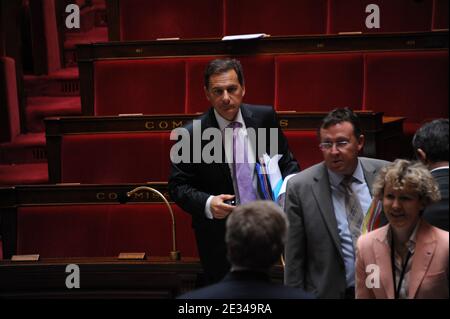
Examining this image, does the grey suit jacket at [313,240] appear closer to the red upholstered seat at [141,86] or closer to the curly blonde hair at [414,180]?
the curly blonde hair at [414,180]

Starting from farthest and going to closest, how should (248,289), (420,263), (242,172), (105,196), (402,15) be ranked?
Answer: (402,15), (105,196), (242,172), (420,263), (248,289)

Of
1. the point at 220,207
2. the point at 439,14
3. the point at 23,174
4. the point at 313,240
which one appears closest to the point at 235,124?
the point at 220,207

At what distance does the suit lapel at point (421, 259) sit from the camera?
0.79 m

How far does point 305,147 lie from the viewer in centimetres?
146

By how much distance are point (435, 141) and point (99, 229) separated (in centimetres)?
71

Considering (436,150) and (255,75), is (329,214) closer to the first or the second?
(436,150)

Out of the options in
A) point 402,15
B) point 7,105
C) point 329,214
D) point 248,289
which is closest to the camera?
point 248,289

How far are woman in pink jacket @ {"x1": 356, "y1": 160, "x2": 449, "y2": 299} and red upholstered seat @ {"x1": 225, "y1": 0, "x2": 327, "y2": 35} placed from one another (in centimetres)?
104

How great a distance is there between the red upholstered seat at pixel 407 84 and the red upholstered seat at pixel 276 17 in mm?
244

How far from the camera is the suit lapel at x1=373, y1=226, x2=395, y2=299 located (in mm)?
806

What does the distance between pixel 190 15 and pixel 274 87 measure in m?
0.32

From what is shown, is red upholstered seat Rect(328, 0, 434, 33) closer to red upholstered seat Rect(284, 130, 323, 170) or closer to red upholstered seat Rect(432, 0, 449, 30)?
red upholstered seat Rect(432, 0, 449, 30)

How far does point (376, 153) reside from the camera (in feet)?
4.62
